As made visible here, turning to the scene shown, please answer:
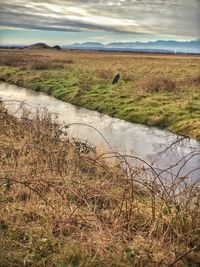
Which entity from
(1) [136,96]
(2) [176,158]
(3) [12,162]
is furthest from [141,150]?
(1) [136,96]

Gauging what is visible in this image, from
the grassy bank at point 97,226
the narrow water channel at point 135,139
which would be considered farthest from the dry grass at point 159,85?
the grassy bank at point 97,226

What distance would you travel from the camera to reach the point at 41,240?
218 inches

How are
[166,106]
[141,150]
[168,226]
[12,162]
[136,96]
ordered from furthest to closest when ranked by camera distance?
[136,96] < [166,106] < [141,150] < [12,162] < [168,226]

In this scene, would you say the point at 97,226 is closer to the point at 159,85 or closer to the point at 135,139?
the point at 135,139

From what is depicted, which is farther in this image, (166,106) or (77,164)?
Answer: (166,106)

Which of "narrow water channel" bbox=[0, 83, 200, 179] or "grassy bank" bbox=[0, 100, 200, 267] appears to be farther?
"narrow water channel" bbox=[0, 83, 200, 179]

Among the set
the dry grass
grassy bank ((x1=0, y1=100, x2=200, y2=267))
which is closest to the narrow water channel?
grassy bank ((x1=0, y1=100, x2=200, y2=267))

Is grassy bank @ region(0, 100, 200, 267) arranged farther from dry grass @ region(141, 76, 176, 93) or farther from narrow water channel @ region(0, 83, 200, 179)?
dry grass @ region(141, 76, 176, 93)

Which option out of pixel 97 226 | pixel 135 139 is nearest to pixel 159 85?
pixel 135 139

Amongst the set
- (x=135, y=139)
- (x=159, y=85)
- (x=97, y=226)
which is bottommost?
(x=135, y=139)

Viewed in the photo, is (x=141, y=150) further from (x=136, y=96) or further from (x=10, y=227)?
(x=136, y=96)

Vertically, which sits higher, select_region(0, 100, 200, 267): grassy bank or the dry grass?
the dry grass

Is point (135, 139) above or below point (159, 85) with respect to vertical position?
below

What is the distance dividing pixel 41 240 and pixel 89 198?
1433mm
